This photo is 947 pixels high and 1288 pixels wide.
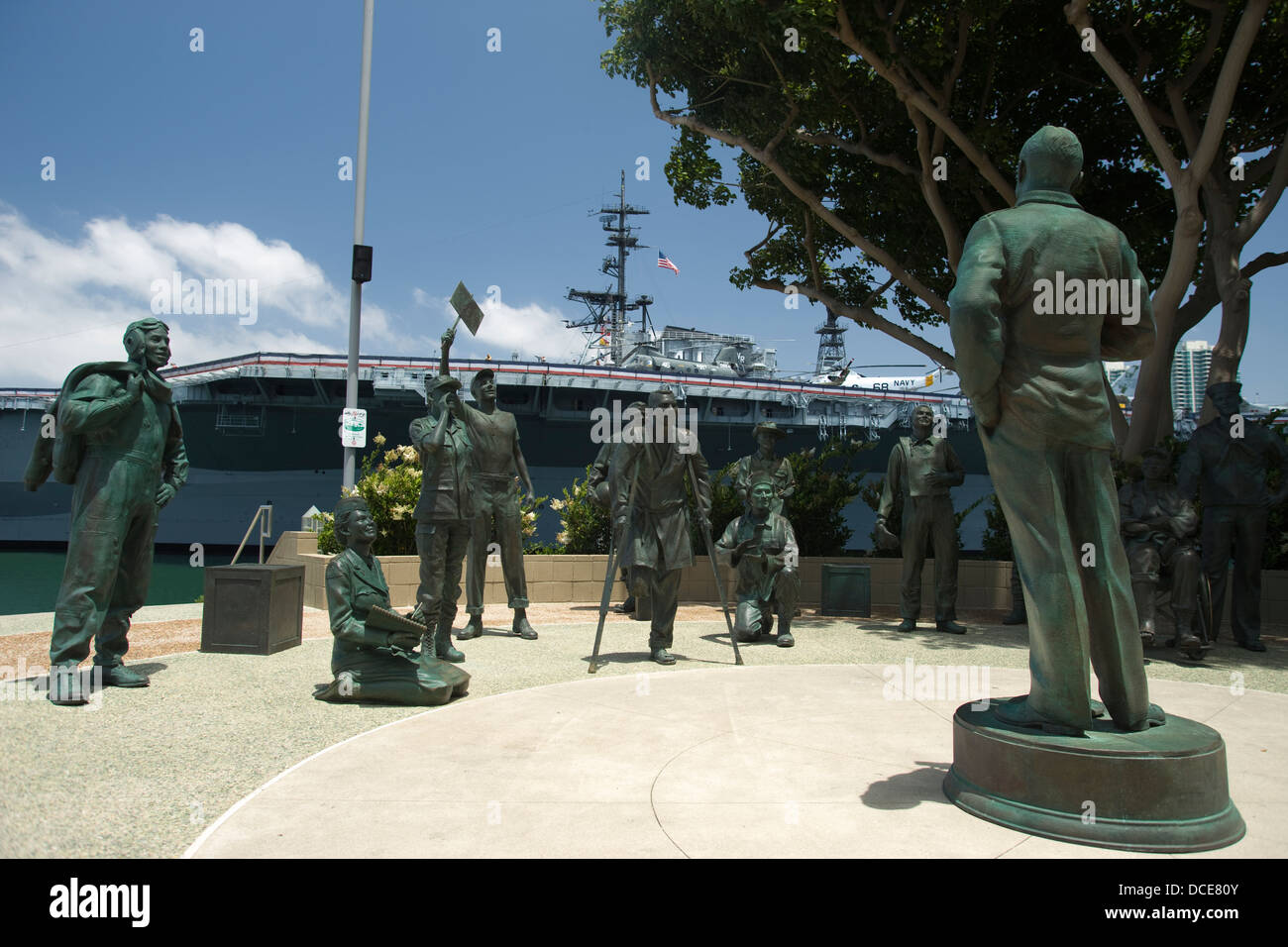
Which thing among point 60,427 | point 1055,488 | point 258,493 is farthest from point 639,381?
point 1055,488

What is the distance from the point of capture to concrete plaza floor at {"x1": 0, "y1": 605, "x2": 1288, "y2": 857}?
2.78 meters

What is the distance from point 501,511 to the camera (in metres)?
7.94

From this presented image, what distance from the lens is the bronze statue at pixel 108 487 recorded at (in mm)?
4969

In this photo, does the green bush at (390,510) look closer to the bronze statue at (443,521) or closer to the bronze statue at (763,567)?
the bronze statue at (763,567)

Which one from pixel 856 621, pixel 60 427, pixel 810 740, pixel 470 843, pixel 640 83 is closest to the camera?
pixel 470 843

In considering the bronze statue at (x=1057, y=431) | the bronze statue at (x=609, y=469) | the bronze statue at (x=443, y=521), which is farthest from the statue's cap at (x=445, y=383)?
the bronze statue at (x=1057, y=431)

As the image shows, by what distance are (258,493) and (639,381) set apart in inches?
534

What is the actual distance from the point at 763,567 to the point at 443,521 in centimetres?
321

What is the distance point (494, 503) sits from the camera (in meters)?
7.90

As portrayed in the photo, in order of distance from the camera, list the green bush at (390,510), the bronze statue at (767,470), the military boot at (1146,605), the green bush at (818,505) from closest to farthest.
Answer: the military boot at (1146,605), the bronze statue at (767,470), the green bush at (390,510), the green bush at (818,505)

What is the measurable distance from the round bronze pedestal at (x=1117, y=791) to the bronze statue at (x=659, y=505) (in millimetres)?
3482

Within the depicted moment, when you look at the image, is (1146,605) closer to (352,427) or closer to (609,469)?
(609,469)

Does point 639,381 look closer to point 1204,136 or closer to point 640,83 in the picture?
point 640,83

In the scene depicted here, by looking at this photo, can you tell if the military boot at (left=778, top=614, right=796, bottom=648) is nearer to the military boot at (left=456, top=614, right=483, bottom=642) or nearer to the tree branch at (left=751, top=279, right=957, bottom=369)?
the military boot at (left=456, top=614, right=483, bottom=642)
